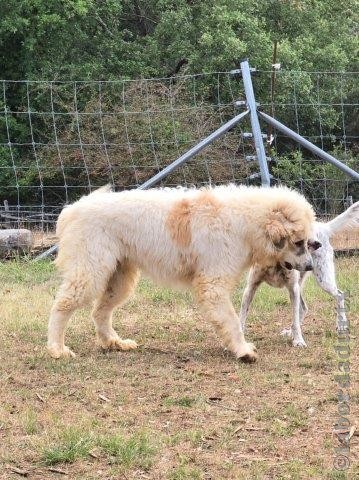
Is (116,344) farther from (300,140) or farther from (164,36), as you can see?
(164,36)

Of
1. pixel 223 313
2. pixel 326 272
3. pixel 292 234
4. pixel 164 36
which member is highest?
pixel 164 36

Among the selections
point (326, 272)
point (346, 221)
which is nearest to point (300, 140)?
point (346, 221)

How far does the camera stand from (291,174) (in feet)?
66.5

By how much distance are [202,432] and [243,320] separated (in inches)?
114

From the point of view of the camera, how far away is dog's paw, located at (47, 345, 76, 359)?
6750 mm

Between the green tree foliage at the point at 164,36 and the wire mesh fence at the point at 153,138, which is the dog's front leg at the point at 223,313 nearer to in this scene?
the wire mesh fence at the point at 153,138

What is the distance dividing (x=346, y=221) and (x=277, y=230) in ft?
3.82

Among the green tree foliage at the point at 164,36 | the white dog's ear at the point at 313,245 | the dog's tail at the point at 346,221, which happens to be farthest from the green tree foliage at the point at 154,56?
the white dog's ear at the point at 313,245

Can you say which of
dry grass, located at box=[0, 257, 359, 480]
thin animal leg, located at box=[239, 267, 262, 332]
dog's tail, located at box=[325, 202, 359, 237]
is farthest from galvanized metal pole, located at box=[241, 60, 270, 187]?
thin animal leg, located at box=[239, 267, 262, 332]

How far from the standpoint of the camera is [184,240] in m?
6.98

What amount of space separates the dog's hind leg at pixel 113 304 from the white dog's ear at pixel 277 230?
1.21 metres

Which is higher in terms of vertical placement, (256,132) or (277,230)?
(256,132)

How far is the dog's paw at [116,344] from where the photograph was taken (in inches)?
284

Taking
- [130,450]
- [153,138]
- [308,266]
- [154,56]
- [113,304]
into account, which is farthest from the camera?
[154,56]
